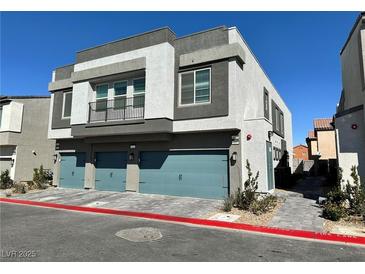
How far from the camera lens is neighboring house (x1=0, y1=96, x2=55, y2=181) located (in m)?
20.7

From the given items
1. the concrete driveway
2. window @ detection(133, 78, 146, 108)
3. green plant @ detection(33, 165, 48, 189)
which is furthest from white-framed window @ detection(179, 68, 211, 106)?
green plant @ detection(33, 165, 48, 189)

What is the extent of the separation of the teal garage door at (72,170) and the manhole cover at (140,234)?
10.2m

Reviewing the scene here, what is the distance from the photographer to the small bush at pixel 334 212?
838 cm

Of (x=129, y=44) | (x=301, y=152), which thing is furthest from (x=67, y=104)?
(x=301, y=152)

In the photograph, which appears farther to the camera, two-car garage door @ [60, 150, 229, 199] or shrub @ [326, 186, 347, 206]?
two-car garage door @ [60, 150, 229, 199]

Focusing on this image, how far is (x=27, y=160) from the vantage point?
21.4 metres

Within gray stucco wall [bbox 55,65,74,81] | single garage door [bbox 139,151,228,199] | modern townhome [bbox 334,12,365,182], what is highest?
gray stucco wall [bbox 55,65,74,81]

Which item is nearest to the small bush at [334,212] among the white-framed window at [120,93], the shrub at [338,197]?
the shrub at [338,197]

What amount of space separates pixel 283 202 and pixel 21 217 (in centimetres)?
1028

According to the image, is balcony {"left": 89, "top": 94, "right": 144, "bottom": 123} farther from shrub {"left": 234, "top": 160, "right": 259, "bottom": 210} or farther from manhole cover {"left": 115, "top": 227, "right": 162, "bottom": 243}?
manhole cover {"left": 115, "top": 227, "right": 162, "bottom": 243}

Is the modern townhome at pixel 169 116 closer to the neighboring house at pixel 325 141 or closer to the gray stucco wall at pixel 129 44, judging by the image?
the gray stucco wall at pixel 129 44

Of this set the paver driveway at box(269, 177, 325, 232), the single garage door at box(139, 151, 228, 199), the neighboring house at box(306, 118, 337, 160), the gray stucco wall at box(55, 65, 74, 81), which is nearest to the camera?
the paver driveway at box(269, 177, 325, 232)

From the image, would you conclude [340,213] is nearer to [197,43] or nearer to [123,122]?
[197,43]

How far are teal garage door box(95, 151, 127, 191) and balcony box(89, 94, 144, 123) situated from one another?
2121mm
